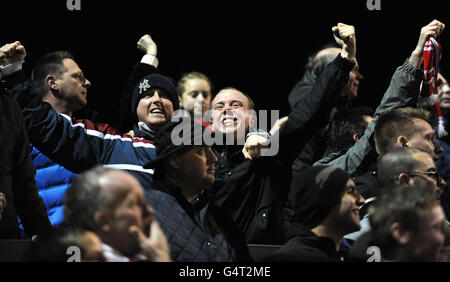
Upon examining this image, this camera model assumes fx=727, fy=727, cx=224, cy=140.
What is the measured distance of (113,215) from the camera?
246 centimetres

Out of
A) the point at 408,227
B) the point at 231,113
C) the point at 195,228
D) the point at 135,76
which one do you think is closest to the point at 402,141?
the point at 231,113

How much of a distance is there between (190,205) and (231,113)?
3.93ft

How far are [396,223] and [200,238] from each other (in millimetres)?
Result: 878

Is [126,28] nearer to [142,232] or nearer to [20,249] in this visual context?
[20,249]

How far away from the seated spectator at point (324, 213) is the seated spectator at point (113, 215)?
79 cm

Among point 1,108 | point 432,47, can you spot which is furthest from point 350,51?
point 1,108

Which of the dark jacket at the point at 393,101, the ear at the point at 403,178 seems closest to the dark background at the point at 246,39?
the dark jacket at the point at 393,101

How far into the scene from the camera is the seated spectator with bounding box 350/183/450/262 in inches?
111

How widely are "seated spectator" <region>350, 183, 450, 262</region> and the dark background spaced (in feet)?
10.9

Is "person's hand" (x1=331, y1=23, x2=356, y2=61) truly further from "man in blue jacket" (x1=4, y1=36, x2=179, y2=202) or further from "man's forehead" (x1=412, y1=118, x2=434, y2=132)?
"man in blue jacket" (x1=4, y1=36, x2=179, y2=202)

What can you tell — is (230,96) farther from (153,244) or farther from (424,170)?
(153,244)

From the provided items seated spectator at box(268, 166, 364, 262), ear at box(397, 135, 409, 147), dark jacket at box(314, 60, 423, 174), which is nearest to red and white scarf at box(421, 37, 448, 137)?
dark jacket at box(314, 60, 423, 174)

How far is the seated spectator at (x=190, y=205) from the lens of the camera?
3164mm

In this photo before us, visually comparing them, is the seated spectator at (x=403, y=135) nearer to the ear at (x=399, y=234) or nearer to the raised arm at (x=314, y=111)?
the raised arm at (x=314, y=111)
